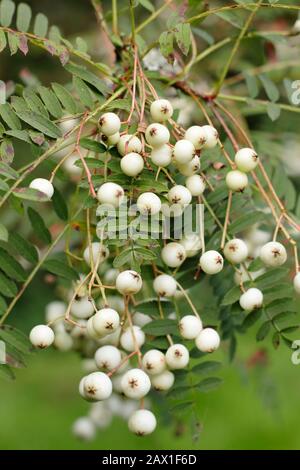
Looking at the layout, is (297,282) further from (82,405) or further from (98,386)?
(82,405)

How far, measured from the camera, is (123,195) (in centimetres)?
73

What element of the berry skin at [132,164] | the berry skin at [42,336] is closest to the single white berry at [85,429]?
the berry skin at [42,336]

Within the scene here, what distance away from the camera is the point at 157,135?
0.73 meters

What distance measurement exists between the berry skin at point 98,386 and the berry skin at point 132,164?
0.20 m

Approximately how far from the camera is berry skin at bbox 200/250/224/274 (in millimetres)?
779

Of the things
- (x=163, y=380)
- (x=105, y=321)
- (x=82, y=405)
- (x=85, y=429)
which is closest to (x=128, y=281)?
(x=105, y=321)

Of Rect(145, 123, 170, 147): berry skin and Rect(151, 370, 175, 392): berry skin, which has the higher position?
Rect(145, 123, 170, 147): berry skin

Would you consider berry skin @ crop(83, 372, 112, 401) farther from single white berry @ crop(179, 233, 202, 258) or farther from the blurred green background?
the blurred green background

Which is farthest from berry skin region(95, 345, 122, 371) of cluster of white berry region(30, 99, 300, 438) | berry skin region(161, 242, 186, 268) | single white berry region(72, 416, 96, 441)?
single white berry region(72, 416, 96, 441)

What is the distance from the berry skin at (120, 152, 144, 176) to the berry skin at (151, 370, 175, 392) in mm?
221

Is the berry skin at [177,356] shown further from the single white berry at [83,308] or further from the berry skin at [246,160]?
the berry skin at [246,160]

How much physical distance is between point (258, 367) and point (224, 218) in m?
0.60
